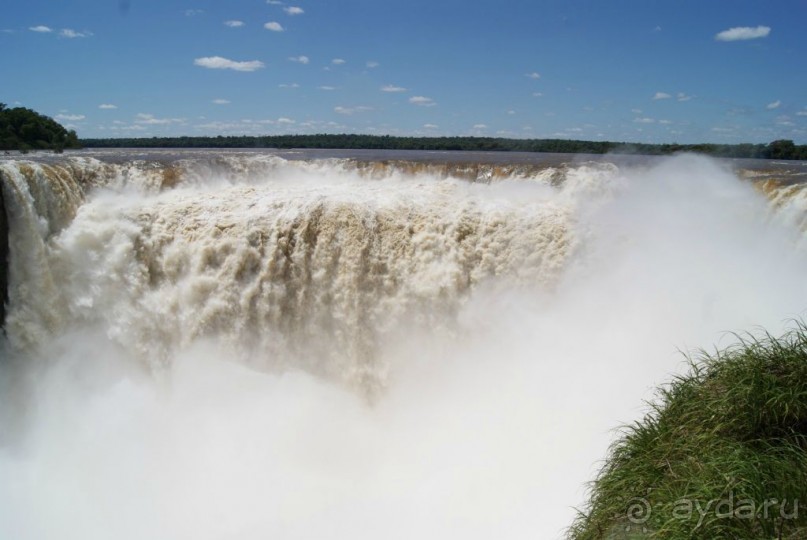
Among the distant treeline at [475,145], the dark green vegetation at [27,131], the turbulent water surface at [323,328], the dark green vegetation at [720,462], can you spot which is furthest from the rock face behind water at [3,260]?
the distant treeline at [475,145]

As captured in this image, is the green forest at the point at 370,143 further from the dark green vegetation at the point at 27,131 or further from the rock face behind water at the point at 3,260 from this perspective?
the rock face behind water at the point at 3,260

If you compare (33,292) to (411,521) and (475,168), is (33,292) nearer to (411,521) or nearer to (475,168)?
(411,521)

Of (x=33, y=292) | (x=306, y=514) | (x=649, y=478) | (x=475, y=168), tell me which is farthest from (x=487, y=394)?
(x=33, y=292)

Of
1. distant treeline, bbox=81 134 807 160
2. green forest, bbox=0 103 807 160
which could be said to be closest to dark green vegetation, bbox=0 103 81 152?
green forest, bbox=0 103 807 160

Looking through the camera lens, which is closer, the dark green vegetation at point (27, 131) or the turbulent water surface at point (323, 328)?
the turbulent water surface at point (323, 328)

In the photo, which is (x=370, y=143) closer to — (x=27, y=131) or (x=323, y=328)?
(x=27, y=131)

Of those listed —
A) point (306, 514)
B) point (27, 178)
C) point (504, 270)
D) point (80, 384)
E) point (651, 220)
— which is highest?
point (27, 178)

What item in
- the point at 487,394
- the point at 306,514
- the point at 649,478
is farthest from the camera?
the point at 487,394
